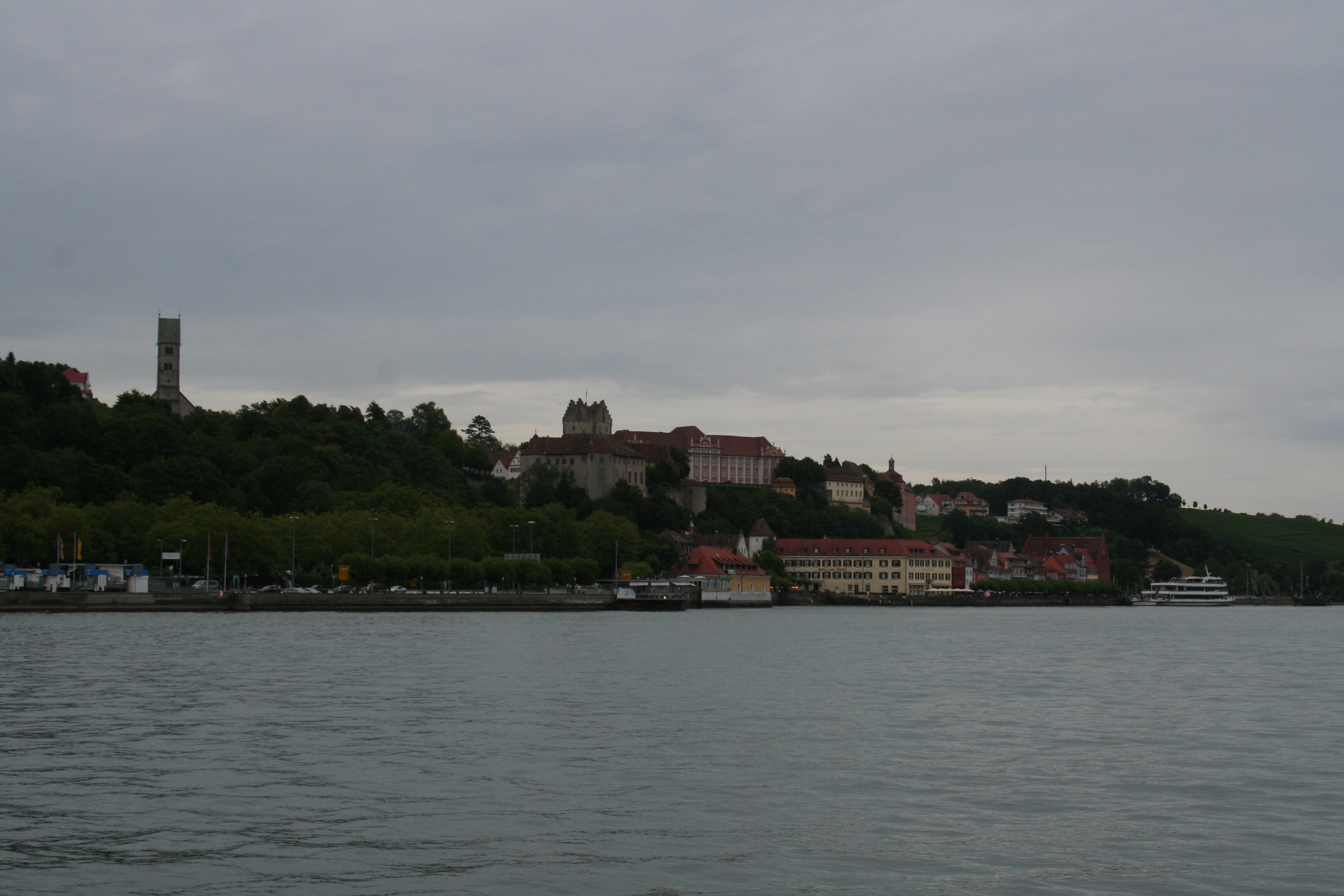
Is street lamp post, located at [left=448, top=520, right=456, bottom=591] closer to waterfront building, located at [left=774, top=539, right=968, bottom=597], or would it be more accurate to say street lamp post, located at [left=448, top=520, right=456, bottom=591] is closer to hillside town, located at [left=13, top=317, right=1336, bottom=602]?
hillside town, located at [left=13, top=317, right=1336, bottom=602]

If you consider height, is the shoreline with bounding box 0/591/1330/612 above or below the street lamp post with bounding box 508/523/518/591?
below

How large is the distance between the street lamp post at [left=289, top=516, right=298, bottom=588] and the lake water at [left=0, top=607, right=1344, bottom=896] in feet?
171

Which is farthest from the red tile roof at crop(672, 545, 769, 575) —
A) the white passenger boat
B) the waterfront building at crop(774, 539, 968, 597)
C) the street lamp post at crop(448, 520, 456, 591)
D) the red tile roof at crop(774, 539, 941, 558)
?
the white passenger boat

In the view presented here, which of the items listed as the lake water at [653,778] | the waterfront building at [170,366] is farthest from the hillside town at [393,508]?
the lake water at [653,778]

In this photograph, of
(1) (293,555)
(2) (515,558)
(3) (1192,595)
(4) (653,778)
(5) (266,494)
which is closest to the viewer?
(4) (653,778)

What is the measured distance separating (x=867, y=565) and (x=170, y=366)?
90.1 meters

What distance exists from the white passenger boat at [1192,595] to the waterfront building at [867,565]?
3852 cm

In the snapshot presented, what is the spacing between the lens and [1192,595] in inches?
7603

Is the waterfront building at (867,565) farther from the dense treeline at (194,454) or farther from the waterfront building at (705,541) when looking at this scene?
the dense treeline at (194,454)

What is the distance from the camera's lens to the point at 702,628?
80.9 meters

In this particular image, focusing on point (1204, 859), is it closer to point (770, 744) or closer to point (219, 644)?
point (770, 744)

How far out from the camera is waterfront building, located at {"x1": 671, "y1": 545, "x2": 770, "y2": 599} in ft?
467

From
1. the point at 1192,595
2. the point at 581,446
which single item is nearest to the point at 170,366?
the point at 581,446

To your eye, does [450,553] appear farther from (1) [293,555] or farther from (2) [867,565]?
(2) [867,565]
